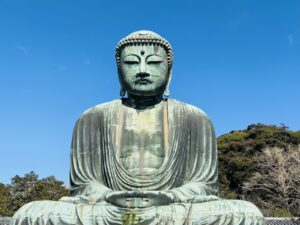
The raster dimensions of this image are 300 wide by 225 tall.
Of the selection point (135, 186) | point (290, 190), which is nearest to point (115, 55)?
point (135, 186)

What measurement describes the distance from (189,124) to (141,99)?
774 millimetres

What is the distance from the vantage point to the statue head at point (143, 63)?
7.88 meters

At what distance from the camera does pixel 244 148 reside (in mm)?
39062

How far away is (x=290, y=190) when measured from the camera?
108 ft

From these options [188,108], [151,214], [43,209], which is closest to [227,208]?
[151,214]

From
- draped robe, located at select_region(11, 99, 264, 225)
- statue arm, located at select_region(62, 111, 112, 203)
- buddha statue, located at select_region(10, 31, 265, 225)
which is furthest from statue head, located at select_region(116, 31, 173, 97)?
statue arm, located at select_region(62, 111, 112, 203)

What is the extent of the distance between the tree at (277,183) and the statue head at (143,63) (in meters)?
24.1

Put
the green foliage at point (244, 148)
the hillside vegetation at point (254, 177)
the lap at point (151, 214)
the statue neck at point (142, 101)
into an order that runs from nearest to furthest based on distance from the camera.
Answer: the lap at point (151, 214) → the statue neck at point (142, 101) → the hillside vegetation at point (254, 177) → the green foliage at point (244, 148)

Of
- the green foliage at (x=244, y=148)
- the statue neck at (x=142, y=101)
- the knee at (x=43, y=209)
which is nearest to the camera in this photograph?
the knee at (x=43, y=209)

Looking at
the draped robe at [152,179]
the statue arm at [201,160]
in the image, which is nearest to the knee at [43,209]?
the draped robe at [152,179]

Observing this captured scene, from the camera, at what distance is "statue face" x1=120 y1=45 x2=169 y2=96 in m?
7.88

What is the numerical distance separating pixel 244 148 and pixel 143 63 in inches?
1261

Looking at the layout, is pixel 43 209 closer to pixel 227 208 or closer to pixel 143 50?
pixel 227 208

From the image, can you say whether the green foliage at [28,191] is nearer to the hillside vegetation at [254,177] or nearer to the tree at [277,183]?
the hillside vegetation at [254,177]
